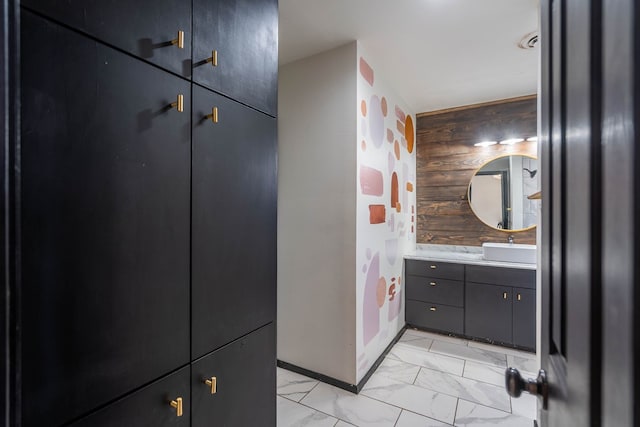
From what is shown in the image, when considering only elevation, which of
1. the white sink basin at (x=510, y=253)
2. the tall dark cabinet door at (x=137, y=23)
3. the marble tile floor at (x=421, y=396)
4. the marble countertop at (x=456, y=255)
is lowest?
the marble tile floor at (x=421, y=396)

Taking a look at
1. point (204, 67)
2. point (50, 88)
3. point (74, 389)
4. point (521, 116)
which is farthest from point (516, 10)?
point (74, 389)

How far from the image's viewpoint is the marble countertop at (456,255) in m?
3.11

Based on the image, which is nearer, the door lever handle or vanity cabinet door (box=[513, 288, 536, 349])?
the door lever handle

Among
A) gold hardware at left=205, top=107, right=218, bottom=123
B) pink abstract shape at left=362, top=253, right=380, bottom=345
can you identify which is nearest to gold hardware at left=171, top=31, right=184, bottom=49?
gold hardware at left=205, top=107, right=218, bottom=123

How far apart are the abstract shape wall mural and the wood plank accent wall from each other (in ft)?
1.67

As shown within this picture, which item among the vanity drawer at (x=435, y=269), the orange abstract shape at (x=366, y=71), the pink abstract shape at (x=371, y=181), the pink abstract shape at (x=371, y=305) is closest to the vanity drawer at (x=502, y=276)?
the vanity drawer at (x=435, y=269)

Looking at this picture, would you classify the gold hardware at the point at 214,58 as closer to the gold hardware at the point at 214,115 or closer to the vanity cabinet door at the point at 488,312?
the gold hardware at the point at 214,115

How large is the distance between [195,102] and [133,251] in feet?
1.73

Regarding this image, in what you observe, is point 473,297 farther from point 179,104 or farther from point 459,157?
point 179,104

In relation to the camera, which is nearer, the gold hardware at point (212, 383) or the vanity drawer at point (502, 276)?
the gold hardware at point (212, 383)

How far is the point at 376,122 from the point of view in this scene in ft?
8.87

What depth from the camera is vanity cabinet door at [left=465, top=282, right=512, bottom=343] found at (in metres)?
3.06

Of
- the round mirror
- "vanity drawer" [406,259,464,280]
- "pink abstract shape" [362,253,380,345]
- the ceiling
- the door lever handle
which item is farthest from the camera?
the round mirror

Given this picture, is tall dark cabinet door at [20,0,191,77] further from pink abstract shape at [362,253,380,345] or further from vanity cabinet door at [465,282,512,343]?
vanity cabinet door at [465,282,512,343]
